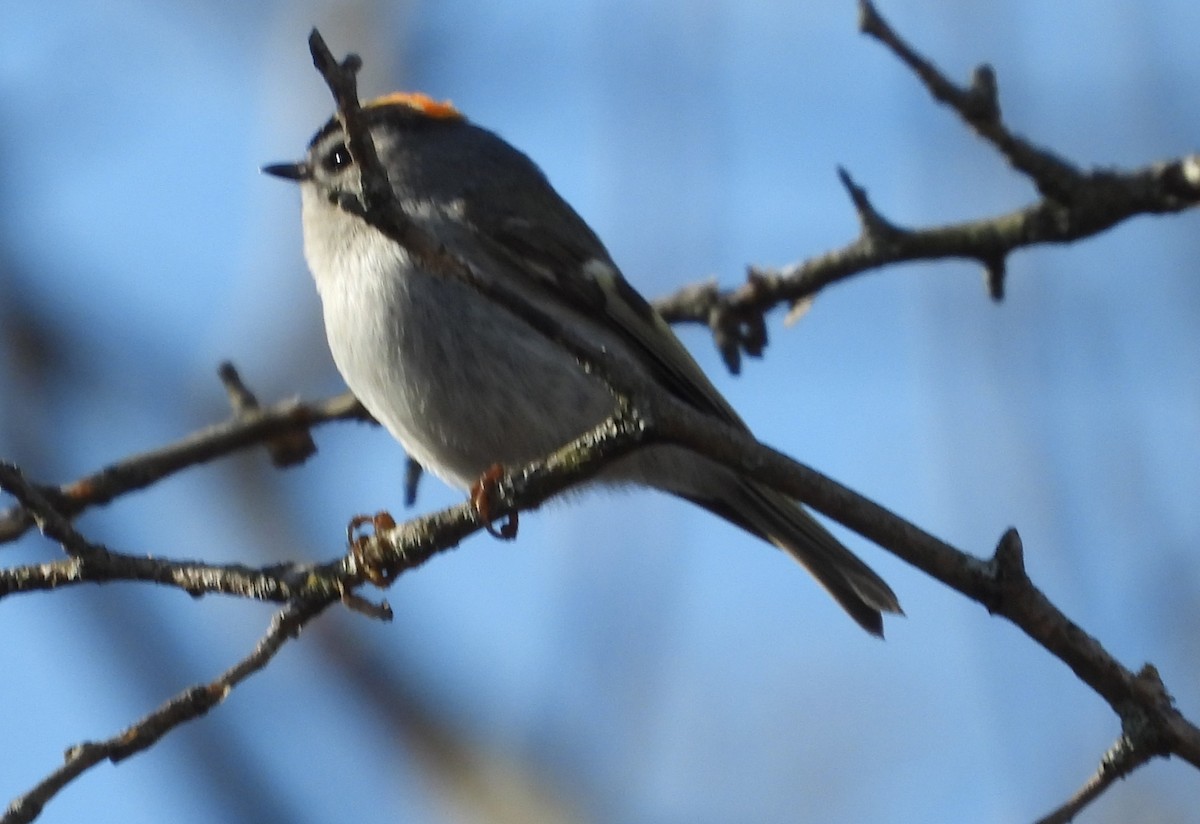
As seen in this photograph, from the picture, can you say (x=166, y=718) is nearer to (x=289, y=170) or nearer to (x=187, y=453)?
(x=187, y=453)

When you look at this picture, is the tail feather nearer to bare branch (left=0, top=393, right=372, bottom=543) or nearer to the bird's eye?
bare branch (left=0, top=393, right=372, bottom=543)

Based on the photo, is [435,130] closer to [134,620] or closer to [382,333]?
[382,333]

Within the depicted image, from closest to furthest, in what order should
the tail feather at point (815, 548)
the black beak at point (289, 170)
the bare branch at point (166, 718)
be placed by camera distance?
the bare branch at point (166, 718)
the tail feather at point (815, 548)
the black beak at point (289, 170)

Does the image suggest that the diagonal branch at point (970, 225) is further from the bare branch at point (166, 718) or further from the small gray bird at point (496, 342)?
the bare branch at point (166, 718)

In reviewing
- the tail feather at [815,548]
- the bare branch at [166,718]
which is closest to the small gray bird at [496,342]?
the tail feather at [815,548]

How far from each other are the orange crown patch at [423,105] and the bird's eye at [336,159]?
0.26m

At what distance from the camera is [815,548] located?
286 cm

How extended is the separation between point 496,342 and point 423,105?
1.22 metres

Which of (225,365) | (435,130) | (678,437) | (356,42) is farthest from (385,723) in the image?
(356,42)

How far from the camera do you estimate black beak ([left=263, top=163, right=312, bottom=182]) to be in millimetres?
3244

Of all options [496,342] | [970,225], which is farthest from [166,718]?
[970,225]

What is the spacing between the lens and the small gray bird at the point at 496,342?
2586mm

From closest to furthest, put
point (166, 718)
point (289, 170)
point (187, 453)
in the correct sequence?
point (166, 718) → point (187, 453) → point (289, 170)

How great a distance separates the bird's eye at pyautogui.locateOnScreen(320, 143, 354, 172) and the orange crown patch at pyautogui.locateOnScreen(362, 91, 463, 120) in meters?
0.26
